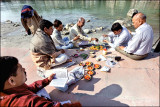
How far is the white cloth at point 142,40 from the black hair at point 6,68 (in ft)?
10.6

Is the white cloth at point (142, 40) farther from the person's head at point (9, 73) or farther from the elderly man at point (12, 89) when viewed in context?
the person's head at point (9, 73)

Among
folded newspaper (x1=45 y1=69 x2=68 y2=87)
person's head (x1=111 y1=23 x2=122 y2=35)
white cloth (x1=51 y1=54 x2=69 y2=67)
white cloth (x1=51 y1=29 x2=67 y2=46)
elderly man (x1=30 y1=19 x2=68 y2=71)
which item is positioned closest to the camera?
folded newspaper (x1=45 y1=69 x2=68 y2=87)

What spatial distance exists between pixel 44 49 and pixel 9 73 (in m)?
1.75

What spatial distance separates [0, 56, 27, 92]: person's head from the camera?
1.09 meters

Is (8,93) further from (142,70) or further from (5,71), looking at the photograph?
(142,70)

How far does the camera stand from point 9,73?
1.15 meters

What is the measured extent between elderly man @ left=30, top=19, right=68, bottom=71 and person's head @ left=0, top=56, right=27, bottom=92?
5.22 feet

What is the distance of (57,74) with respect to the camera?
2.40m

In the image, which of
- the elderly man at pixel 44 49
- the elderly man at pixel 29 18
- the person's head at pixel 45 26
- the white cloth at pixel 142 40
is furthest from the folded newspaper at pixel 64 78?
the elderly man at pixel 29 18

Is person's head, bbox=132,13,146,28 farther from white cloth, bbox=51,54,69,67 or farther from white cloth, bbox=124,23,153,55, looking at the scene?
white cloth, bbox=51,54,69,67

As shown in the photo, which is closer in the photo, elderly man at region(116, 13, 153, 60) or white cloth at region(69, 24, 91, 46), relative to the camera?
elderly man at region(116, 13, 153, 60)

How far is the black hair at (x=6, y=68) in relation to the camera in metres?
1.08

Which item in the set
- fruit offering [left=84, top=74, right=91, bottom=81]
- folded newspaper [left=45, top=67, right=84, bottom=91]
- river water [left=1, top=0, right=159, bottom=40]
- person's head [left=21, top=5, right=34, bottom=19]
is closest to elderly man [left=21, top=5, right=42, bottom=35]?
person's head [left=21, top=5, right=34, bottom=19]

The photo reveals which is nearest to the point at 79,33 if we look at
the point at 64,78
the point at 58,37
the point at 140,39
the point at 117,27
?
the point at 58,37
